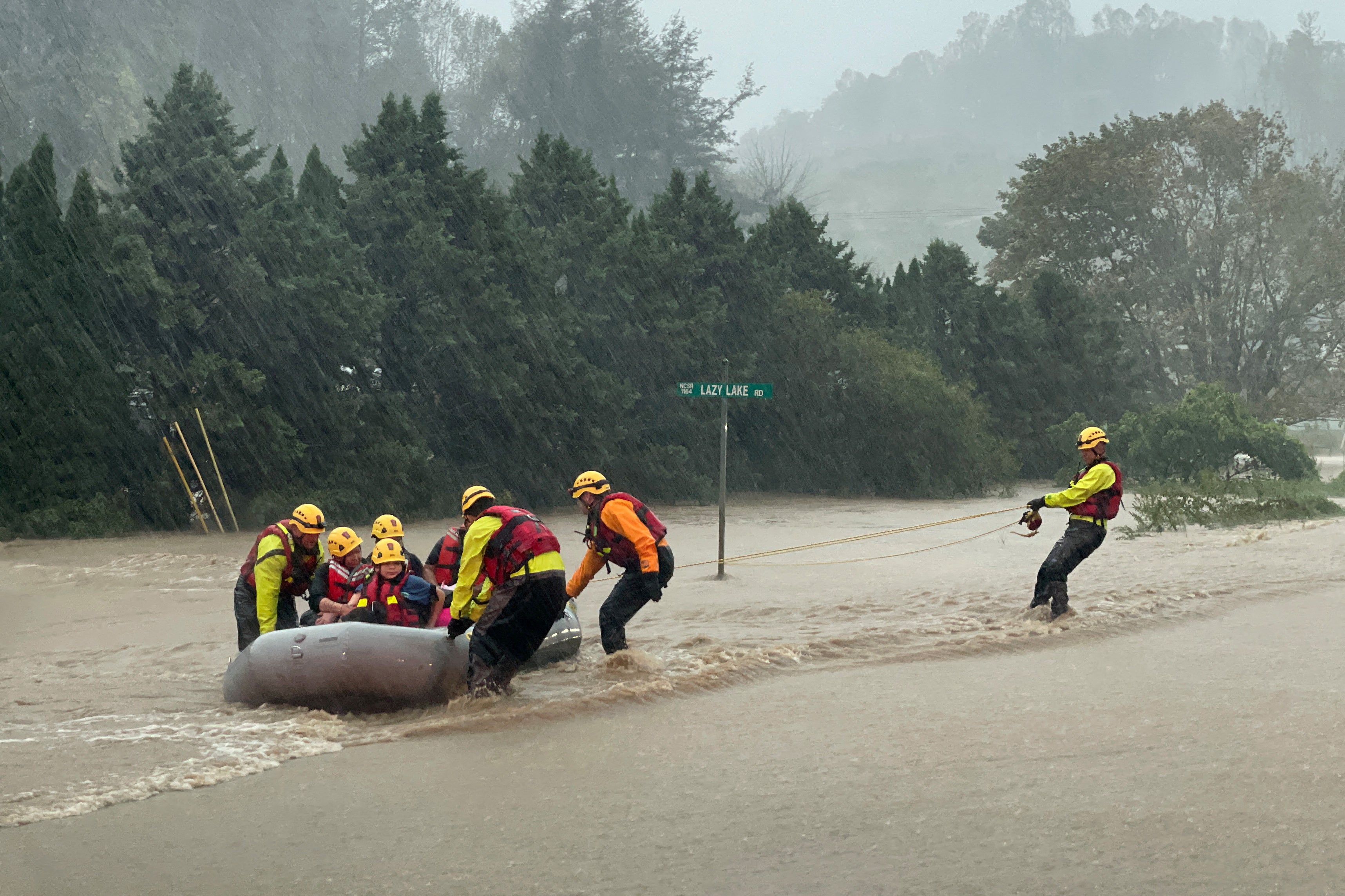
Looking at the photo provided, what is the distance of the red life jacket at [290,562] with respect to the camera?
10.4 m

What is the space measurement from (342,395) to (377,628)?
852 inches

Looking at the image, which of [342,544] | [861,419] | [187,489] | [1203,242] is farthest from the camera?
[1203,242]

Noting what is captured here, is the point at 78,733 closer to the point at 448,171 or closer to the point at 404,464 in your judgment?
the point at 404,464

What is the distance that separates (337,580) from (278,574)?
0.47m

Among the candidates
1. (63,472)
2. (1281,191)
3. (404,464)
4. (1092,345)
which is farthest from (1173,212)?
(63,472)

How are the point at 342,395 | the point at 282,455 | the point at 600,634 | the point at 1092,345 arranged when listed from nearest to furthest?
the point at 600,634 < the point at 282,455 < the point at 342,395 < the point at 1092,345

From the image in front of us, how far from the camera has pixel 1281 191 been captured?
186 ft

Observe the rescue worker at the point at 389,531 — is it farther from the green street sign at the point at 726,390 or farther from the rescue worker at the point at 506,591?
the green street sign at the point at 726,390

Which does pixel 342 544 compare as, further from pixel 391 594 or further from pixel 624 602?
pixel 624 602

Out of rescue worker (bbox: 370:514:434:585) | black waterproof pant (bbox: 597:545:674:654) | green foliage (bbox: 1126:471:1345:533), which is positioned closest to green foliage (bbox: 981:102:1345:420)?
green foliage (bbox: 1126:471:1345:533)

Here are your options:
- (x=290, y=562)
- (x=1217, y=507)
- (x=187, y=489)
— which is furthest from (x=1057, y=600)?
(x=187, y=489)

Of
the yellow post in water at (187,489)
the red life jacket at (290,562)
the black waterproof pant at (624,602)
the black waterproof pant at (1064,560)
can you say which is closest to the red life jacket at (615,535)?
the black waterproof pant at (624,602)

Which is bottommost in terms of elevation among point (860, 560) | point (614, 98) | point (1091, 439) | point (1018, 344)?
point (860, 560)

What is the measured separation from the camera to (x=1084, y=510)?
1252 centimetres
